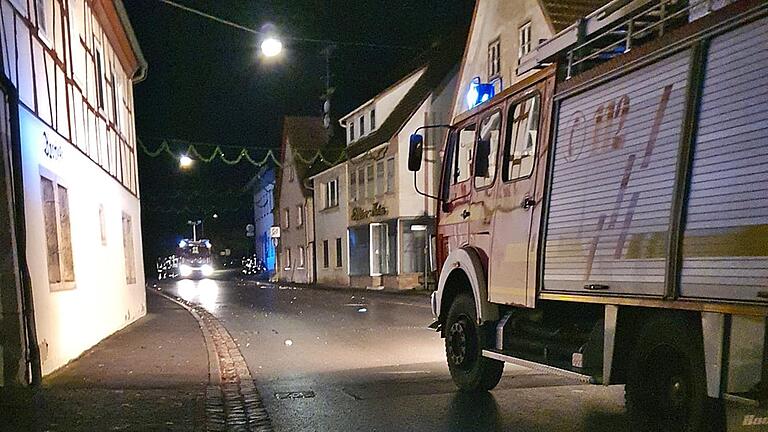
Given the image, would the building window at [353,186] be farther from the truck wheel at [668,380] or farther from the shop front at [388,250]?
the truck wheel at [668,380]

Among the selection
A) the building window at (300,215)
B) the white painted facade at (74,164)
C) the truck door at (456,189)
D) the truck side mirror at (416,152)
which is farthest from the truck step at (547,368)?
the building window at (300,215)

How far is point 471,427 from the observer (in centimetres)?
596

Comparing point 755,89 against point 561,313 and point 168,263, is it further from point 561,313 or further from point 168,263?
point 168,263

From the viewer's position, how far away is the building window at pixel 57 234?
8984 millimetres

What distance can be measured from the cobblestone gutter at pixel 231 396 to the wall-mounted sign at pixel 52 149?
3.52 m

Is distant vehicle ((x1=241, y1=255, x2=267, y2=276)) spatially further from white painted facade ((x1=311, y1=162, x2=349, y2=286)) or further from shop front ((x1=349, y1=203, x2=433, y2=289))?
shop front ((x1=349, y1=203, x2=433, y2=289))

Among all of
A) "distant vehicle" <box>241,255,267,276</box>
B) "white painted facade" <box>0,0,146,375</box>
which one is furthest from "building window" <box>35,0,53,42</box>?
"distant vehicle" <box>241,255,267,276</box>

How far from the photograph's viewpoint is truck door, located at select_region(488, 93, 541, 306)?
248 inches

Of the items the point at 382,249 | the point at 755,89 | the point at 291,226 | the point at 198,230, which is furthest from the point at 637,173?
the point at 198,230

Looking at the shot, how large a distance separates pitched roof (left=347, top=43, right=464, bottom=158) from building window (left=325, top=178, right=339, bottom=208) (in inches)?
202

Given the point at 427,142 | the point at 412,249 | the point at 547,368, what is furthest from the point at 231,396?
the point at 412,249

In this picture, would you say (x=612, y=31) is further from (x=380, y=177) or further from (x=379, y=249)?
(x=379, y=249)

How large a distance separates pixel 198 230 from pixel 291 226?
39.8 metres

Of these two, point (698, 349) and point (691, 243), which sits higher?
point (691, 243)
